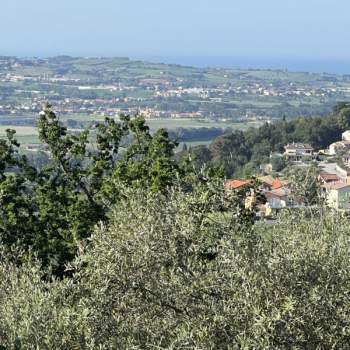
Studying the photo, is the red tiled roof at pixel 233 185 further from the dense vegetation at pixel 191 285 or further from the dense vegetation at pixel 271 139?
the dense vegetation at pixel 271 139

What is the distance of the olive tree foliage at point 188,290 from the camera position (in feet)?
26.5

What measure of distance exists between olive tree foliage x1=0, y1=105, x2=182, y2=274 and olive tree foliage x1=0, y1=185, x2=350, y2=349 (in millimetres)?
8326

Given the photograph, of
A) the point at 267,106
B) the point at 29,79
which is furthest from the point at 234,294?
the point at 29,79

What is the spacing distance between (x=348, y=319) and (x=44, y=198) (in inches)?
549

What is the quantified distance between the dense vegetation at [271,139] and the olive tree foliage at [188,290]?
176 feet

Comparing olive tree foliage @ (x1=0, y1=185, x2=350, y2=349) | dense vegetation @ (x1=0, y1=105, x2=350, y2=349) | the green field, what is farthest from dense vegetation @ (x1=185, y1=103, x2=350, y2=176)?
olive tree foliage @ (x1=0, y1=185, x2=350, y2=349)

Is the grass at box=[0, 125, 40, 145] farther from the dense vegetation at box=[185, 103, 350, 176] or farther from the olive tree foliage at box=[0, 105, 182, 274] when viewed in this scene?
the olive tree foliage at box=[0, 105, 182, 274]

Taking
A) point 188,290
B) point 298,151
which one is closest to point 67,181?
point 188,290

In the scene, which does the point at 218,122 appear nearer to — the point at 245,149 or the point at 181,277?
the point at 245,149

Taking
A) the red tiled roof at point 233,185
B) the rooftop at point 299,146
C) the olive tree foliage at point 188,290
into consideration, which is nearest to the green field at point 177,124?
the rooftop at point 299,146

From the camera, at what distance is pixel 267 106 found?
151 metres

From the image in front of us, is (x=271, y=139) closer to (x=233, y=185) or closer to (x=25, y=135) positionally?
(x=25, y=135)

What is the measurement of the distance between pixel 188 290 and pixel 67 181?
13.8 m

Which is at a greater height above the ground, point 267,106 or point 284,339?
point 284,339
